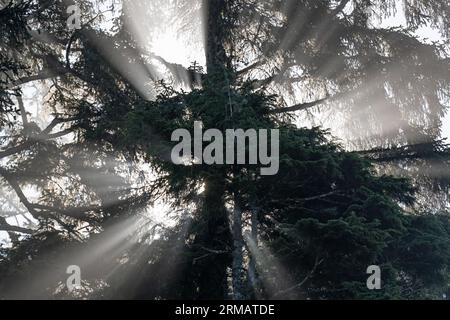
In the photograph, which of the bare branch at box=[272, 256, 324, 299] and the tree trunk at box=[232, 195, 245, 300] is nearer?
the bare branch at box=[272, 256, 324, 299]

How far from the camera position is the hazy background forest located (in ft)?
25.8

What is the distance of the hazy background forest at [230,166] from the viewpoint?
25.8ft

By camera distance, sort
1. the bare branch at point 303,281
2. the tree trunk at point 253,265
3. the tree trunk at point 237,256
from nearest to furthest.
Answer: the bare branch at point 303,281 → the tree trunk at point 253,265 → the tree trunk at point 237,256

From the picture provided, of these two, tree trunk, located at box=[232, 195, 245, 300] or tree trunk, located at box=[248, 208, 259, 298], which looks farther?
tree trunk, located at box=[232, 195, 245, 300]

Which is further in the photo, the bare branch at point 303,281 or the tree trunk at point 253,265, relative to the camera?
the tree trunk at point 253,265

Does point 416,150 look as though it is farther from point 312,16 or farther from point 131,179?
point 131,179

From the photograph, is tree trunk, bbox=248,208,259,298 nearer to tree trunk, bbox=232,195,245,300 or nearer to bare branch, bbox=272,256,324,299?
tree trunk, bbox=232,195,245,300

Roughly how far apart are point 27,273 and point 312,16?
766 centimetres

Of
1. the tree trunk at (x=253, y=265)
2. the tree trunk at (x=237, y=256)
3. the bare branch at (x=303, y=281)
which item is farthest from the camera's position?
the tree trunk at (x=237, y=256)

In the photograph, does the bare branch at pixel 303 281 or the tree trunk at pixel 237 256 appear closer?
the bare branch at pixel 303 281

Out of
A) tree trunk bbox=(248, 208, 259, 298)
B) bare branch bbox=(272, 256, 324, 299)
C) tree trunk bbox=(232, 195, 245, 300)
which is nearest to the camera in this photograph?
bare branch bbox=(272, 256, 324, 299)

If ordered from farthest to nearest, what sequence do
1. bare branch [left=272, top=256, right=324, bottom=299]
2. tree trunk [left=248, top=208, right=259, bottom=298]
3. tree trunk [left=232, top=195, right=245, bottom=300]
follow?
1. tree trunk [left=232, top=195, right=245, bottom=300]
2. tree trunk [left=248, top=208, right=259, bottom=298]
3. bare branch [left=272, top=256, right=324, bottom=299]

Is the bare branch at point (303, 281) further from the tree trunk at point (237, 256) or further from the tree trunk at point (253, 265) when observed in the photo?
the tree trunk at point (237, 256)
